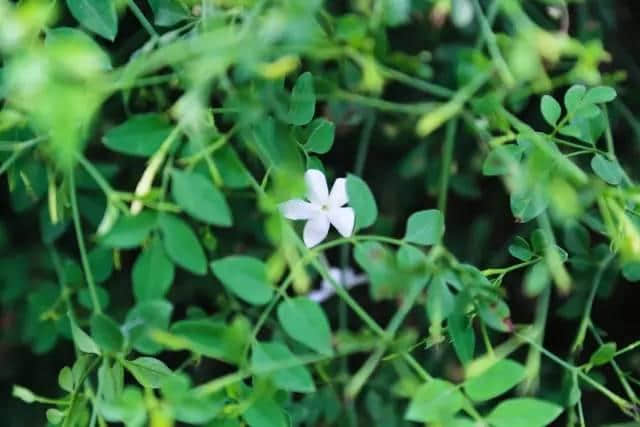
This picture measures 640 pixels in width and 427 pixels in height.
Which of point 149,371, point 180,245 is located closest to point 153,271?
point 180,245

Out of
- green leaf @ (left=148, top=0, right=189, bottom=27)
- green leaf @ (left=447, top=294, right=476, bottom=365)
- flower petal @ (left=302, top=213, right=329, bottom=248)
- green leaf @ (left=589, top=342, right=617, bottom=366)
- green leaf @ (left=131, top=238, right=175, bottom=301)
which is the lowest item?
green leaf @ (left=589, top=342, right=617, bottom=366)

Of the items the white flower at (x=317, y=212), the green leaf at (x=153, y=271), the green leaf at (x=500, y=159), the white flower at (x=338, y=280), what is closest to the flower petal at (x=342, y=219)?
the white flower at (x=317, y=212)

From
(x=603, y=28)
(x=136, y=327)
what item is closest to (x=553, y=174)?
(x=136, y=327)

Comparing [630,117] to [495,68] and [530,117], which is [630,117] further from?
[495,68]

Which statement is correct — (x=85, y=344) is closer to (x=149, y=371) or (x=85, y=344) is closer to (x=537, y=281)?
(x=149, y=371)

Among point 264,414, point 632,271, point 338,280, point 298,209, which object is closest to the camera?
point 264,414

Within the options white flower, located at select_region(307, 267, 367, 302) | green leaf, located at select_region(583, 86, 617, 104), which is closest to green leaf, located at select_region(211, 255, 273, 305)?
green leaf, located at select_region(583, 86, 617, 104)

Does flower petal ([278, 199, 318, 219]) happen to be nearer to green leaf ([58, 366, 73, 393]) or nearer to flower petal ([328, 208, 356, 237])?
flower petal ([328, 208, 356, 237])
